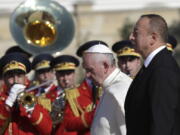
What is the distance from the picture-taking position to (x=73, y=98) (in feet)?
30.8

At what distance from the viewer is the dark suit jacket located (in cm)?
611

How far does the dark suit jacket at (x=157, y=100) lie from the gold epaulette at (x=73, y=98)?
266 centimetres

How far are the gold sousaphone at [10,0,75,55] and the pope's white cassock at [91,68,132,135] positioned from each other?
524 cm

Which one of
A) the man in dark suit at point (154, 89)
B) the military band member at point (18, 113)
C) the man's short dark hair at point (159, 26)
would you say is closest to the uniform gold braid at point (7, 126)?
the military band member at point (18, 113)

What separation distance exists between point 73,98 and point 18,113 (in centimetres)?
80

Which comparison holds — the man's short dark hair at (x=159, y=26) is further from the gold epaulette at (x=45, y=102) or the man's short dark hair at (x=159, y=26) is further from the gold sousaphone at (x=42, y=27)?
the gold sousaphone at (x=42, y=27)

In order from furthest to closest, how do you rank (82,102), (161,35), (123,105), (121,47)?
(121,47), (82,102), (123,105), (161,35)

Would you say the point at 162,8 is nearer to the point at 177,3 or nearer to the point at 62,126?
the point at 177,3

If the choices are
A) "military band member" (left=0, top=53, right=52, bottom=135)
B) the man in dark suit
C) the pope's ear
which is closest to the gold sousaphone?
"military band member" (left=0, top=53, right=52, bottom=135)

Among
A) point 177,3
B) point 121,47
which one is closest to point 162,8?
point 177,3

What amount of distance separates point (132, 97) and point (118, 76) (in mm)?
953

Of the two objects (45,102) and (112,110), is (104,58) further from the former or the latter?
Result: (45,102)

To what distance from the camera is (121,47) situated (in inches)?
409

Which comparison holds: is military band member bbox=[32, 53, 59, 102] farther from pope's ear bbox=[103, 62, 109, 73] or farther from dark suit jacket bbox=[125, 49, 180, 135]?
dark suit jacket bbox=[125, 49, 180, 135]
